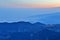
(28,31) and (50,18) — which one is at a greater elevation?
(50,18)

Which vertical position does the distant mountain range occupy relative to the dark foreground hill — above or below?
above

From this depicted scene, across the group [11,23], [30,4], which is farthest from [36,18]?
[11,23]

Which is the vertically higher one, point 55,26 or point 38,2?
point 38,2

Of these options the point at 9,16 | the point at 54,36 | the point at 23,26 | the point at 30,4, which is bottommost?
the point at 54,36

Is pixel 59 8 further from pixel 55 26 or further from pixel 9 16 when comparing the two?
pixel 9 16

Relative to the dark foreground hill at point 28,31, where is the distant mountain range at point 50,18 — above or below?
above

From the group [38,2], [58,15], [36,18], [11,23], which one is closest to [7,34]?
[11,23]
